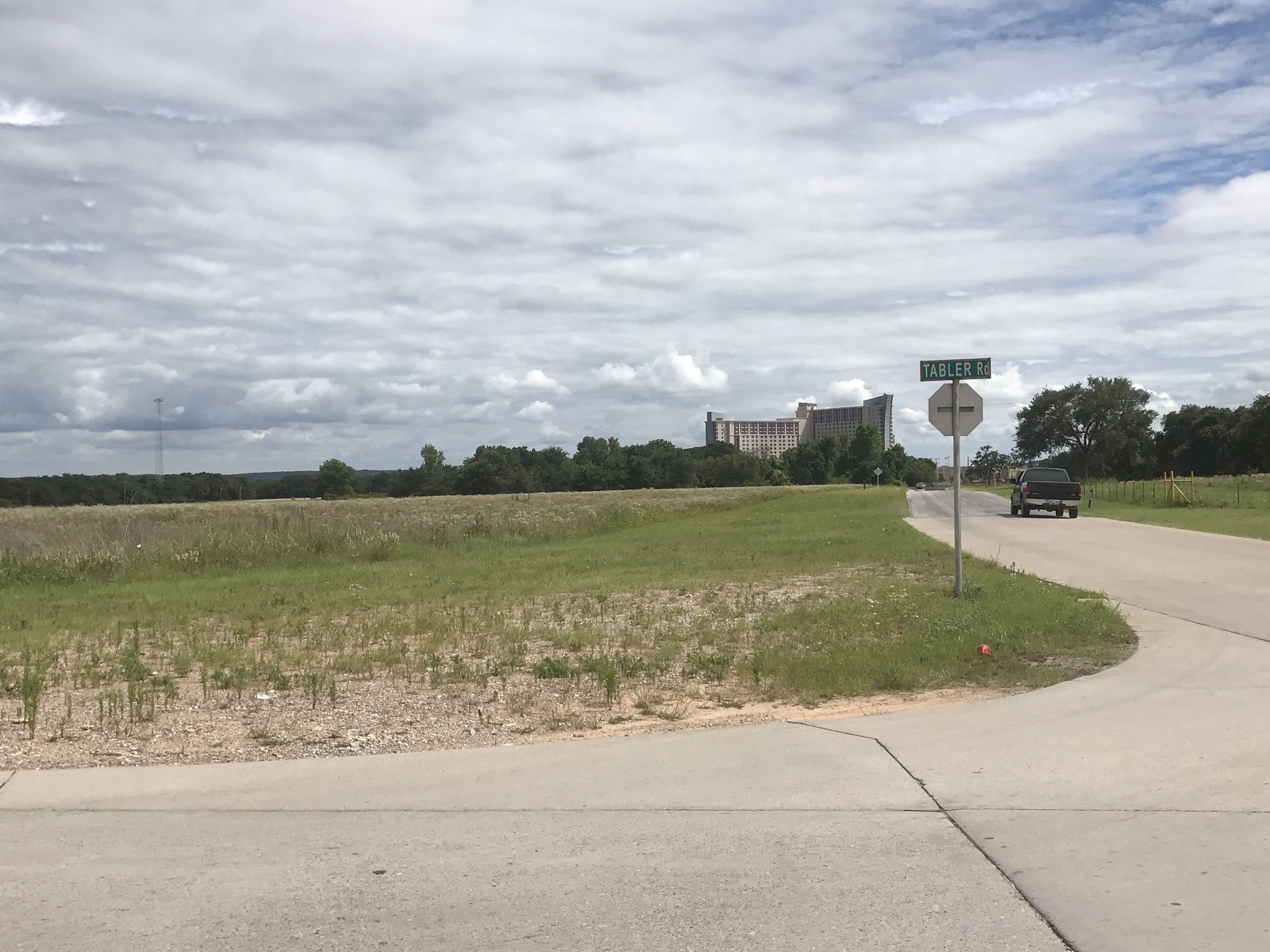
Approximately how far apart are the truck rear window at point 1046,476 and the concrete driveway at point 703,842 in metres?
33.7

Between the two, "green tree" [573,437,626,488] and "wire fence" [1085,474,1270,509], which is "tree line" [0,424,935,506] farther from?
"wire fence" [1085,474,1270,509]

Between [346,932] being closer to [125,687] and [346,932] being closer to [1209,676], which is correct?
[125,687]

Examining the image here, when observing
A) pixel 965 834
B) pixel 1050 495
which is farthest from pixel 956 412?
pixel 1050 495

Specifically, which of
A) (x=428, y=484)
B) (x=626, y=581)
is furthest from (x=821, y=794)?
(x=428, y=484)

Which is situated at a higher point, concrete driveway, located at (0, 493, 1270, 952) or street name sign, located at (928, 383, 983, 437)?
street name sign, located at (928, 383, 983, 437)

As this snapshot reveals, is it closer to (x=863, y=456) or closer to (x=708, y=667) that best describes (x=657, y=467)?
(x=863, y=456)

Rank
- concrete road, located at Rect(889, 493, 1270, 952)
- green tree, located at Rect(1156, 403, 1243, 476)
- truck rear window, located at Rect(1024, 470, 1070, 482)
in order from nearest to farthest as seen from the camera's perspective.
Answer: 1. concrete road, located at Rect(889, 493, 1270, 952)
2. truck rear window, located at Rect(1024, 470, 1070, 482)
3. green tree, located at Rect(1156, 403, 1243, 476)

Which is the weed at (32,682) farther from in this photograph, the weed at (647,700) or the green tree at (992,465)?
the green tree at (992,465)

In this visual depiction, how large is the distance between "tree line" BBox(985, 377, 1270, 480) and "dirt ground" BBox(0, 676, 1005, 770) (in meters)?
112

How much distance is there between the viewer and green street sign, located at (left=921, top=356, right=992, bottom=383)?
13797 mm

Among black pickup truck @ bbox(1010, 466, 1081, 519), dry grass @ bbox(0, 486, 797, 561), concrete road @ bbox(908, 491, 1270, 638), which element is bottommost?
concrete road @ bbox(908, 491, 1270, 638)

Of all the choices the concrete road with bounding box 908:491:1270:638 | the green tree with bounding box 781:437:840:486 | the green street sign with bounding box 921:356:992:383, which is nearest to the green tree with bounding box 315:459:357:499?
the green tree with bounding box 781:437:840:486

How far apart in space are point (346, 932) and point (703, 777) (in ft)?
8.40

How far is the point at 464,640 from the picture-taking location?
11.9m
